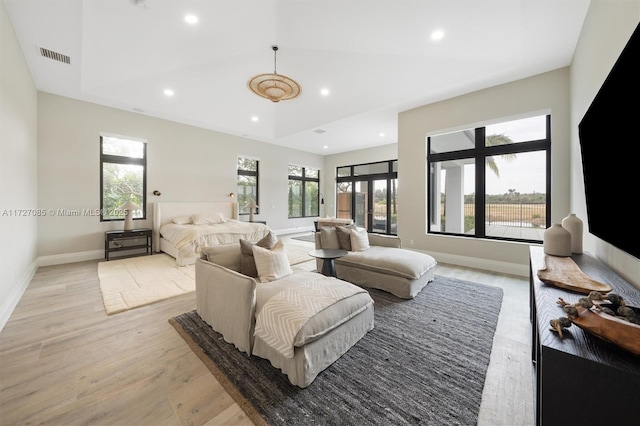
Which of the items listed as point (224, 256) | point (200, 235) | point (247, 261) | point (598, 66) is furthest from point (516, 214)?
point (200, 235)

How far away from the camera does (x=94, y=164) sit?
16.8 feet

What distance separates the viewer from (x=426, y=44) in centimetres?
334

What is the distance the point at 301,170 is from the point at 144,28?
6.69 m

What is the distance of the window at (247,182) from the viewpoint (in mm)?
7875

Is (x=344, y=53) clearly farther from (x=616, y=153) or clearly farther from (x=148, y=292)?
(x=148, y=292)

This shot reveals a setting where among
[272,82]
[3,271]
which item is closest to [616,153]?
[272,82]

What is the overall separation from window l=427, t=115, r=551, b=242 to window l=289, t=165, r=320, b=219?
545 cm

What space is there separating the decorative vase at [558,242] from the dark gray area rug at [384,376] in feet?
3.07

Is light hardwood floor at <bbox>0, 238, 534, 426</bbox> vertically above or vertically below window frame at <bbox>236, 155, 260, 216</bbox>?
below

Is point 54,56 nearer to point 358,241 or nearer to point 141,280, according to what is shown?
point 141,280

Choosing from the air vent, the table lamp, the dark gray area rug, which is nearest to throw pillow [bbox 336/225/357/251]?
the dark gray area rug

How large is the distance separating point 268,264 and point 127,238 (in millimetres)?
4689

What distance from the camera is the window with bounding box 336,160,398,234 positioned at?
8.14m

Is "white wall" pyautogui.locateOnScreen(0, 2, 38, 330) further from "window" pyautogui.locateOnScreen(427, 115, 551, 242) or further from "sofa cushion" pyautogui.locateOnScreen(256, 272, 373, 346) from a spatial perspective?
"window" pyautogui.locateOnScreen(427, 115, 551, 242)
